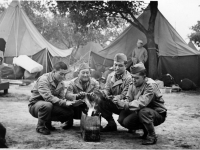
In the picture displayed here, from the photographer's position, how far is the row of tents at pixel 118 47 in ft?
→ 36.1

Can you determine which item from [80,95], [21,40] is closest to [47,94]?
[80,95]

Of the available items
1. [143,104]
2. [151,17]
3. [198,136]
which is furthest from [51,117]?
[151,17]

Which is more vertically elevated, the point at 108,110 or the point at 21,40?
the point at 21,40

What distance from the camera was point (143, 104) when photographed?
3.34 meters

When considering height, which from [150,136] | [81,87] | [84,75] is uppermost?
[84,75]

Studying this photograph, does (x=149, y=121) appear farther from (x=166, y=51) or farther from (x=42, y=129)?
(x=166, y=51)

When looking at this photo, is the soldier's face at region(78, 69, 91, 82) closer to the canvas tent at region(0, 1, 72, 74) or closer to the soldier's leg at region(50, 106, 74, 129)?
the soldier's leg at region(50, 106, 74, 129)

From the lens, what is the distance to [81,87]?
13.4ft

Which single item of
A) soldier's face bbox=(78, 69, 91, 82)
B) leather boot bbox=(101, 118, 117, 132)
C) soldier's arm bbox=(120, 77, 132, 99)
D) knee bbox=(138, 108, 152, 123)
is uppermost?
soldier's face bbox=(78, 69, 91, 82)

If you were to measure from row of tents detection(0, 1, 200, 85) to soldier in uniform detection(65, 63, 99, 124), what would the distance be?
7.53 metres

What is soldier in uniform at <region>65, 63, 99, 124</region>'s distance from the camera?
3.87 m

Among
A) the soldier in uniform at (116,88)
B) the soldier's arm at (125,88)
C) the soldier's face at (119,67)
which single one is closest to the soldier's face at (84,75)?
the soldier in uniform at (116,88)

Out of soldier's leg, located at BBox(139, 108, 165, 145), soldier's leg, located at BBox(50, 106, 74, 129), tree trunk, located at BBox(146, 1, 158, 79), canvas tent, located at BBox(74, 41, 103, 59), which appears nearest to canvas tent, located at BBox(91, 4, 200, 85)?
tree trunk, located at BBox(146, 1, 158, 79)

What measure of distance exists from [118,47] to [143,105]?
9.01 meters
